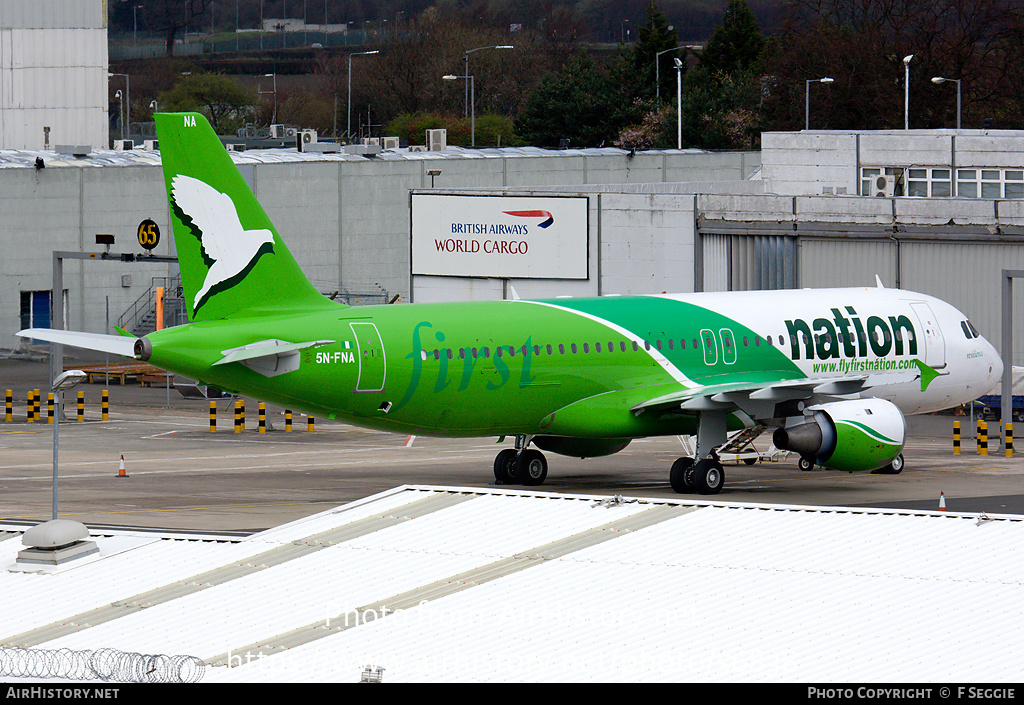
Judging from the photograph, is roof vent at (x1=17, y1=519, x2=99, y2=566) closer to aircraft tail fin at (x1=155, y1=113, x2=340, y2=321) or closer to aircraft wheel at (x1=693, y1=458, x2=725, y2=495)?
aircraft tail fin at (x1=155, y1=113, x2=340, y2=321)

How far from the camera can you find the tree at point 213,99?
187 m

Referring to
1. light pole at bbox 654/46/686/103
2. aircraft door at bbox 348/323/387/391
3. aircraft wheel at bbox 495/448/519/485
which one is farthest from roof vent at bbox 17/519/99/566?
light pole at bbox 654/46/686/103

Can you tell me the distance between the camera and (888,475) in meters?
41.0

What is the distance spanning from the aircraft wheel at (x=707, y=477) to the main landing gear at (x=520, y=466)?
4.29m

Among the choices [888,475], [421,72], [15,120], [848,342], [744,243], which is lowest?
[888,475]

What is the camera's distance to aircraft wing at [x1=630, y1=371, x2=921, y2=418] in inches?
1416

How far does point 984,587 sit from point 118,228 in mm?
68575

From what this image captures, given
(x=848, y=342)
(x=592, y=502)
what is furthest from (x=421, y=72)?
(x=592, y=502)

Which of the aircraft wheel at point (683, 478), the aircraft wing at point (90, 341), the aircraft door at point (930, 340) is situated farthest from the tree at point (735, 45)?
the aircraft wing at point (90, 341)

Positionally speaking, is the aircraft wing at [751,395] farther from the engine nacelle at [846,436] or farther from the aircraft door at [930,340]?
the aircraft door at [930,340]

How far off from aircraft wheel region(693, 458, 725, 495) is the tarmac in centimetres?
36

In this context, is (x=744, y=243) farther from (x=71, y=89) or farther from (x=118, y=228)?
(x=71, y=89)

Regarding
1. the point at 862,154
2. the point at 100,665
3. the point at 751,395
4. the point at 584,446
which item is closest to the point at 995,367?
the point at 751,395

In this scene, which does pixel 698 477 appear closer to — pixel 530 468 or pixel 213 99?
pixel 530 468
